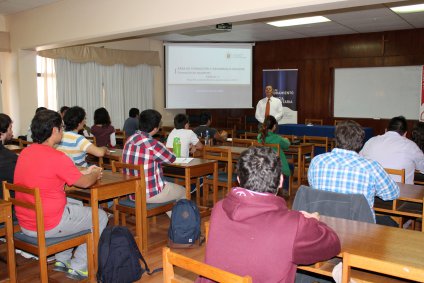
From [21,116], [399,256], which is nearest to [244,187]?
[399,256]

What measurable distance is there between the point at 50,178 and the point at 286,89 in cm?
853

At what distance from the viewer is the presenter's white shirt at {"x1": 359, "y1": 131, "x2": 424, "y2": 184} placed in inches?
143

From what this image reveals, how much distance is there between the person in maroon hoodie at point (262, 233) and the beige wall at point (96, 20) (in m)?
2.64

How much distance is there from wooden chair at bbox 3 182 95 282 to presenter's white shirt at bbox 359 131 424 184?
262cm

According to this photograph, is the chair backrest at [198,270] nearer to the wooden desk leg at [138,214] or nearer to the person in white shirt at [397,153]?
the wooden desk leg at [138,214]

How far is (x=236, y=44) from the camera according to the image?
33.3 ft

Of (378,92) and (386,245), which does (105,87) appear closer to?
(378,92)

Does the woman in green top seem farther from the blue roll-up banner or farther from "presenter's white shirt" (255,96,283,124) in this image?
the blue roll-up banner

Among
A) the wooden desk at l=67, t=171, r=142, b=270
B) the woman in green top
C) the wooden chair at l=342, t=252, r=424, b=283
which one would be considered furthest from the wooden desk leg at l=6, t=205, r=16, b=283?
the woman in green top

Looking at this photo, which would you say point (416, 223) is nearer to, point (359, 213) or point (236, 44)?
point (359, 213)

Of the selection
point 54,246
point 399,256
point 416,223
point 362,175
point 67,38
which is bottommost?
point 416,223

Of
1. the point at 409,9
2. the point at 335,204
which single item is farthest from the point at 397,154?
the point at 409,9

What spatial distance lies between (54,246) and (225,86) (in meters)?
7.96

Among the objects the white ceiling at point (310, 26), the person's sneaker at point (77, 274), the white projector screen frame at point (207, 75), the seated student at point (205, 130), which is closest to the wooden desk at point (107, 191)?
the person's sneaker at point (77, 274)
